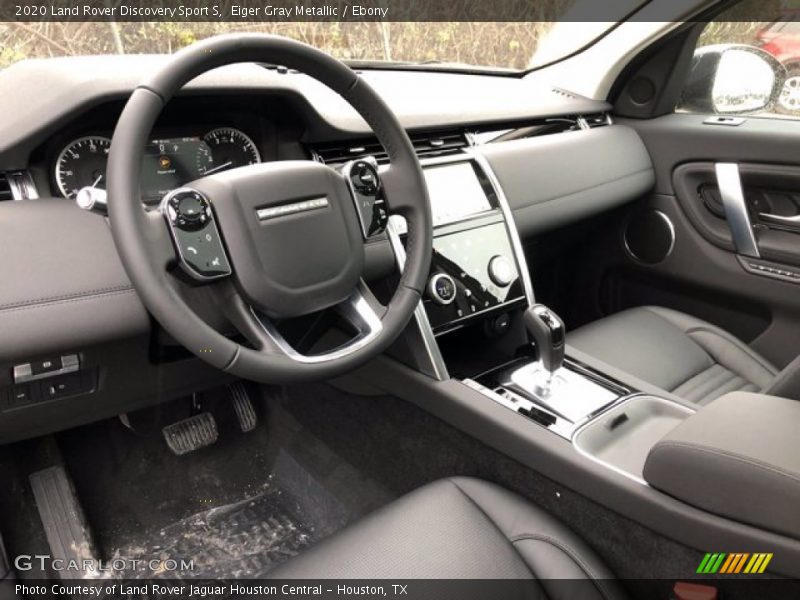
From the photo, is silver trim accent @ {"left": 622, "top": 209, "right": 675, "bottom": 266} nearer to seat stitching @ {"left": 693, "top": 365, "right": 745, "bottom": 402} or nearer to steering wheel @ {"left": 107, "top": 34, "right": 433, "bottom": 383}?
seat stitching @ {"left": 693, "top": 365, "right": 745, "bottom": 402}

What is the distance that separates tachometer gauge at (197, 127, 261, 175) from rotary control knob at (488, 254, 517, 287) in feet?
1.85

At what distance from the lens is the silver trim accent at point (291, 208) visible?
1.01m

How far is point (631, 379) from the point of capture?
1.37 m

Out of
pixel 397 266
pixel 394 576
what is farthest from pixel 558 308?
pixel 394 576

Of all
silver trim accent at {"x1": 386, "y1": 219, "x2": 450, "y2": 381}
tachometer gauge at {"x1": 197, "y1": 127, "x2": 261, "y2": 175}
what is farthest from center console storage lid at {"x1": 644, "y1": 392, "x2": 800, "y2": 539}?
tachometer gauge at {"x1": 197, "y1": 127, "x2": 261, "y2": 175}

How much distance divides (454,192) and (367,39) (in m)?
0.58

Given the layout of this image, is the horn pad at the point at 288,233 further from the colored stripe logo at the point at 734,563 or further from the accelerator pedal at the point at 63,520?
the accelerator pedal at the point at 63,520

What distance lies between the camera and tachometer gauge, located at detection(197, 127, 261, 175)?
1300 mm

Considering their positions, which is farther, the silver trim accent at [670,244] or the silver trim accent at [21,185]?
the silver trim accent at [670,244]

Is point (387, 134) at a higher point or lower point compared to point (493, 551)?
higher

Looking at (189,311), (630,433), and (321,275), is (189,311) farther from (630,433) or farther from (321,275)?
(630,433)

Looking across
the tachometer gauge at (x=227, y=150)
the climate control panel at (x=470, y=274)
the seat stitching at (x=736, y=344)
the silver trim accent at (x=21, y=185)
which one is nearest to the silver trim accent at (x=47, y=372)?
the silver trim accent at (x=21, y=185)

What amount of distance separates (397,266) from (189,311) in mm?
553

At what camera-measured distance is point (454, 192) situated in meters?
1.54
